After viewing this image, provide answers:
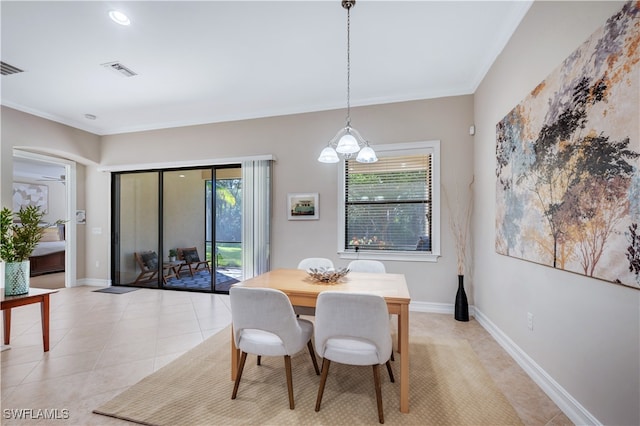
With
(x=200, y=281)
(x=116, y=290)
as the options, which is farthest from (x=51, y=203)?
(x=200, y=281)

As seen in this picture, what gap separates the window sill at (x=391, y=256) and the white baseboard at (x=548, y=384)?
108 centimetres

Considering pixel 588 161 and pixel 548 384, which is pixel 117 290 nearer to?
pixel 548 384

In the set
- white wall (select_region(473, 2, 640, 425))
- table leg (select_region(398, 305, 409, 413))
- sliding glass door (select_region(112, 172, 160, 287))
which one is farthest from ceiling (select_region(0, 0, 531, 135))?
table leg (select_region(398, 305, 409, 413))

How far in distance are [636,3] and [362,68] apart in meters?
2.31

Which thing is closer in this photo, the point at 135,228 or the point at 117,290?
the point at 117,290

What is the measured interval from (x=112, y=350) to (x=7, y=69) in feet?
11.3

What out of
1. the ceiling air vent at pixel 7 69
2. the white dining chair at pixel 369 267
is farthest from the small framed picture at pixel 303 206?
the ceiling air vent at pixel 7 69

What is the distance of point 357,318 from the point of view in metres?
1.67

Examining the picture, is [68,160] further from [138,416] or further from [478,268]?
[478,268]

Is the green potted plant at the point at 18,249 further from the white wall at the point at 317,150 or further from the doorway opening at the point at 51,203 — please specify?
the doorway opening at the point at 51,203

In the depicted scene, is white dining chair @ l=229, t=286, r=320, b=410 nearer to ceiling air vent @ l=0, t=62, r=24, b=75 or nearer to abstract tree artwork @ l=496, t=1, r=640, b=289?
abstract tree artwork @ l=496, t=1, r=640, b=289

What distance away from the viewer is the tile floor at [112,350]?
194 cm

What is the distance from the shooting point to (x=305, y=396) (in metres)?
2.02

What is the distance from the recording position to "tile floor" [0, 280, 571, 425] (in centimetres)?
194
